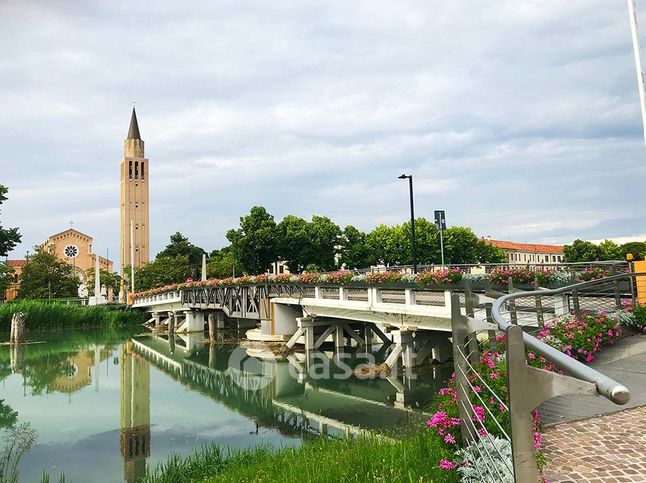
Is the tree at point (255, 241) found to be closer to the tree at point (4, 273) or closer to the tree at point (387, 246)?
the tree at point (387, 246)

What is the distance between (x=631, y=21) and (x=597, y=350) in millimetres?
10084

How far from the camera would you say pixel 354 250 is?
60.2 metres

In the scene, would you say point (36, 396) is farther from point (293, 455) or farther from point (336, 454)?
point (336, 454)

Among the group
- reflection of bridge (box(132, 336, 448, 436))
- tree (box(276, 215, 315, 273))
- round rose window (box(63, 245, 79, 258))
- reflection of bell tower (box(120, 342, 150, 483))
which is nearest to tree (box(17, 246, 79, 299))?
round rose window (box(63, 245, 79, 258))

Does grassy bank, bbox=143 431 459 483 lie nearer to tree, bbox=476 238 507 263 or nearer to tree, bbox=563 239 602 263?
tree, bbox=476 238 507 263

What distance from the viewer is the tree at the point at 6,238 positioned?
125 feet

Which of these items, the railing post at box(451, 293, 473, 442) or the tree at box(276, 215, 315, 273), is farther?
the tree at box(276, 215, 315, 273)

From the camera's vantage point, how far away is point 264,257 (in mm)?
56062

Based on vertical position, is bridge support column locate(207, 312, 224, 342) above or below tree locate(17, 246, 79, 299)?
below

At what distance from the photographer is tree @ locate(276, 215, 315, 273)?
56188 mm

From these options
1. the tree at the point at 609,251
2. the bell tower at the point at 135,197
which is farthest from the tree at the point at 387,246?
the bell tower at the point at 135,197

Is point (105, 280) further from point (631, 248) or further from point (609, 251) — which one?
point (631, 248)

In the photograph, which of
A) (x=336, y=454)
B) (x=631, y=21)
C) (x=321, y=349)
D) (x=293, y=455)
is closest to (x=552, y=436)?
(x=336, y=454)

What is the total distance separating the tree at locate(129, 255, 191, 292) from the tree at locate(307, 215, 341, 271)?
2946 centimetres
